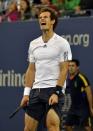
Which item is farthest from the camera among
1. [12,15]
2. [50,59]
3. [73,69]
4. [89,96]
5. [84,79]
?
[12,15]

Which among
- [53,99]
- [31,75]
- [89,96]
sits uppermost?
[31,75]

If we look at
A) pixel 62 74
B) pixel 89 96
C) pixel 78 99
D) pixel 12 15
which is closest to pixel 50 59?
pixel 62 74

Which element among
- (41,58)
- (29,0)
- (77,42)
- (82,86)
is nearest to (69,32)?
(77,42)

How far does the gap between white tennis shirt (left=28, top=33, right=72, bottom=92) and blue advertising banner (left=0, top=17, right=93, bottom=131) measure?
4362mm

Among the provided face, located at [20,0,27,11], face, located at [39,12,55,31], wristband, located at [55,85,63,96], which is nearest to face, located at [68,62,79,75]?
face, located at [20,0,27,11]

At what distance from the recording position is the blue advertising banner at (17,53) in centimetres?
1300

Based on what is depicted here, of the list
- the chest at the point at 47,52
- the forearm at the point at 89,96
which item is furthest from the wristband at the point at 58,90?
the forearm at the point at 89,96

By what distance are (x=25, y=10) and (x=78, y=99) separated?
3.06m

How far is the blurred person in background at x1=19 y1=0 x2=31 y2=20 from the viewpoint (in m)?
14.5

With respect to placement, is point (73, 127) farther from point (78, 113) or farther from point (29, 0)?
point (29, 0)

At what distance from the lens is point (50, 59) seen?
849cm

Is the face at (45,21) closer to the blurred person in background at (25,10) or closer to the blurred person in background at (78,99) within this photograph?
the blurred person in background at (78,99)

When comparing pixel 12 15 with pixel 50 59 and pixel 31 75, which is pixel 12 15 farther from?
pixel 50 59

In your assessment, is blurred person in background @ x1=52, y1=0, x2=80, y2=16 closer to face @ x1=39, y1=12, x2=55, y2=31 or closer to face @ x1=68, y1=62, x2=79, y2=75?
face @ x1=68, y1=62, x2=79, y2=75
